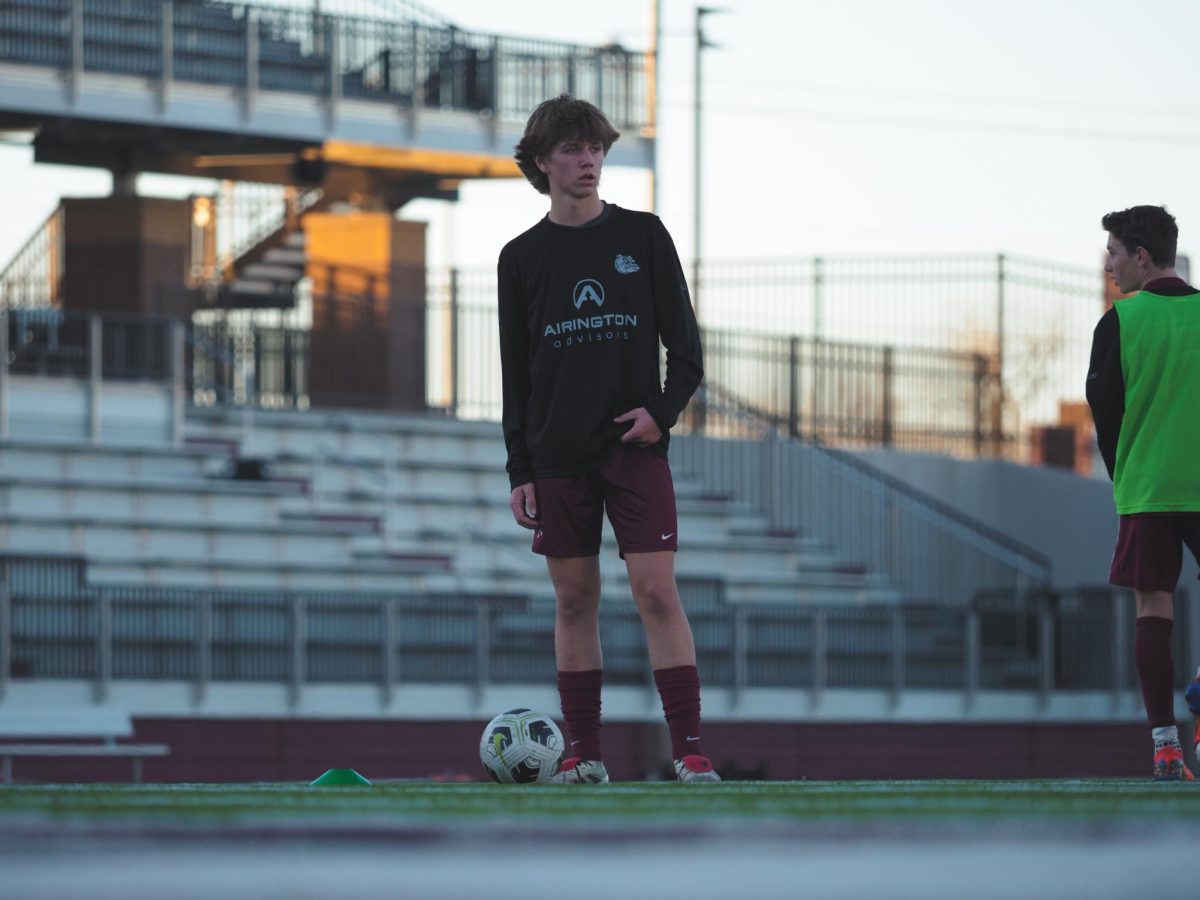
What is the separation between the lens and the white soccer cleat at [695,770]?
17.2 feet

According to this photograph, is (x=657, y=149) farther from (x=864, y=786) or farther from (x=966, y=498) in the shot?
(x=864, y=786)

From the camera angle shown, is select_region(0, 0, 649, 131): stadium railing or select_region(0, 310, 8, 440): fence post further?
select_region(0, 0, 649, 131): stadium railing

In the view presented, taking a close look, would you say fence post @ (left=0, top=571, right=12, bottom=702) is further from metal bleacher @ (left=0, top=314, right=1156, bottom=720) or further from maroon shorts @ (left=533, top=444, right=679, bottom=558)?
maroon shorts @ (left=533, top=444, right=679, bottom=558)

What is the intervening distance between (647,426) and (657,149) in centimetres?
1741

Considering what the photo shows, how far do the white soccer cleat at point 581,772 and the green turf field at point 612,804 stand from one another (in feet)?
2.59

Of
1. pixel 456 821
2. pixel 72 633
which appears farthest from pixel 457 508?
pixel 456 821

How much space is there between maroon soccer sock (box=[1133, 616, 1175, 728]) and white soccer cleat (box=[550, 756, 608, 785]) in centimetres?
156

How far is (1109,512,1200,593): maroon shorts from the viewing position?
588 cm

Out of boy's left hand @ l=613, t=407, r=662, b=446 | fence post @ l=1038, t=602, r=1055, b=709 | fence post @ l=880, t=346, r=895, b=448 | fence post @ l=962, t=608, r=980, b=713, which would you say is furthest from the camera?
fence post @ l=880, t=346, r=895, b=448

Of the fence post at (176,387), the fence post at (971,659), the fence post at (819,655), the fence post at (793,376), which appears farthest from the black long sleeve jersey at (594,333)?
the fence post at (793,376)

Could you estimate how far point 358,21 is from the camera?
21.5 metres

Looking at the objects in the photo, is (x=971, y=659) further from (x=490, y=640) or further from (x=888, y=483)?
(x=888, y=483)

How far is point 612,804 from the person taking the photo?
3.53m

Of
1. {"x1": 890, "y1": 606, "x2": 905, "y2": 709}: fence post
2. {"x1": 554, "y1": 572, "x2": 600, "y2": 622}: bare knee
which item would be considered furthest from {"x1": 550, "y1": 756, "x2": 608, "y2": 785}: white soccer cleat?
{"x1": 890, "y1": 606, "x2": 905, "y2": 709}: fence post
